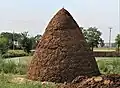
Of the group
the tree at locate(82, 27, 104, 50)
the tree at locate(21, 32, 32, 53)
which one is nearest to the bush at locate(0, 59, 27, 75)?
the tree at locate(21, 32, 32, 53)

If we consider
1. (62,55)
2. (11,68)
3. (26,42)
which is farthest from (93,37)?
(62,55)

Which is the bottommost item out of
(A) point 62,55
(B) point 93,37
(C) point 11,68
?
(C) point 11,68

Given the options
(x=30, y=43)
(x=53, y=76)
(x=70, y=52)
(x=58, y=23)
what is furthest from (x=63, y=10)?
(x=30, y=43)

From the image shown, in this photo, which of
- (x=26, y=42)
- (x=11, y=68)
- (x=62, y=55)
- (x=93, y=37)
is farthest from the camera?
(x=93, y=37)

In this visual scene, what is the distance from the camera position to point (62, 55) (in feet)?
47.5

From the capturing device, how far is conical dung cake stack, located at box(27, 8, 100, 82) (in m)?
14.3

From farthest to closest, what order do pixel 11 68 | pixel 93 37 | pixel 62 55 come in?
pixel 93 37
pixel 11 68
pixel 62 55

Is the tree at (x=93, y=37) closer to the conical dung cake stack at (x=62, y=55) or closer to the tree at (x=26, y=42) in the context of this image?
the tree at (x=26, y=42)

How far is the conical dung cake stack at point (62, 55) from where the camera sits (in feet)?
47.0

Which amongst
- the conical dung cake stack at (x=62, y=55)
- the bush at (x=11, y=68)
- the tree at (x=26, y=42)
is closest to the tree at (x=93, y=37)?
the tree at (x=26, y=42)

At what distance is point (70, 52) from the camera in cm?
1450

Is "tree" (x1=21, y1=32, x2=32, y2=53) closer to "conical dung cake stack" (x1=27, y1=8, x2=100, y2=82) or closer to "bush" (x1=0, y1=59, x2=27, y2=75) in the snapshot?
"bush" (x1=0, y1=59, x2=27, y2=75)

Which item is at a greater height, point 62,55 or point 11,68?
point 62,55

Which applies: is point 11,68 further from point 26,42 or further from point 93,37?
point 93,37
